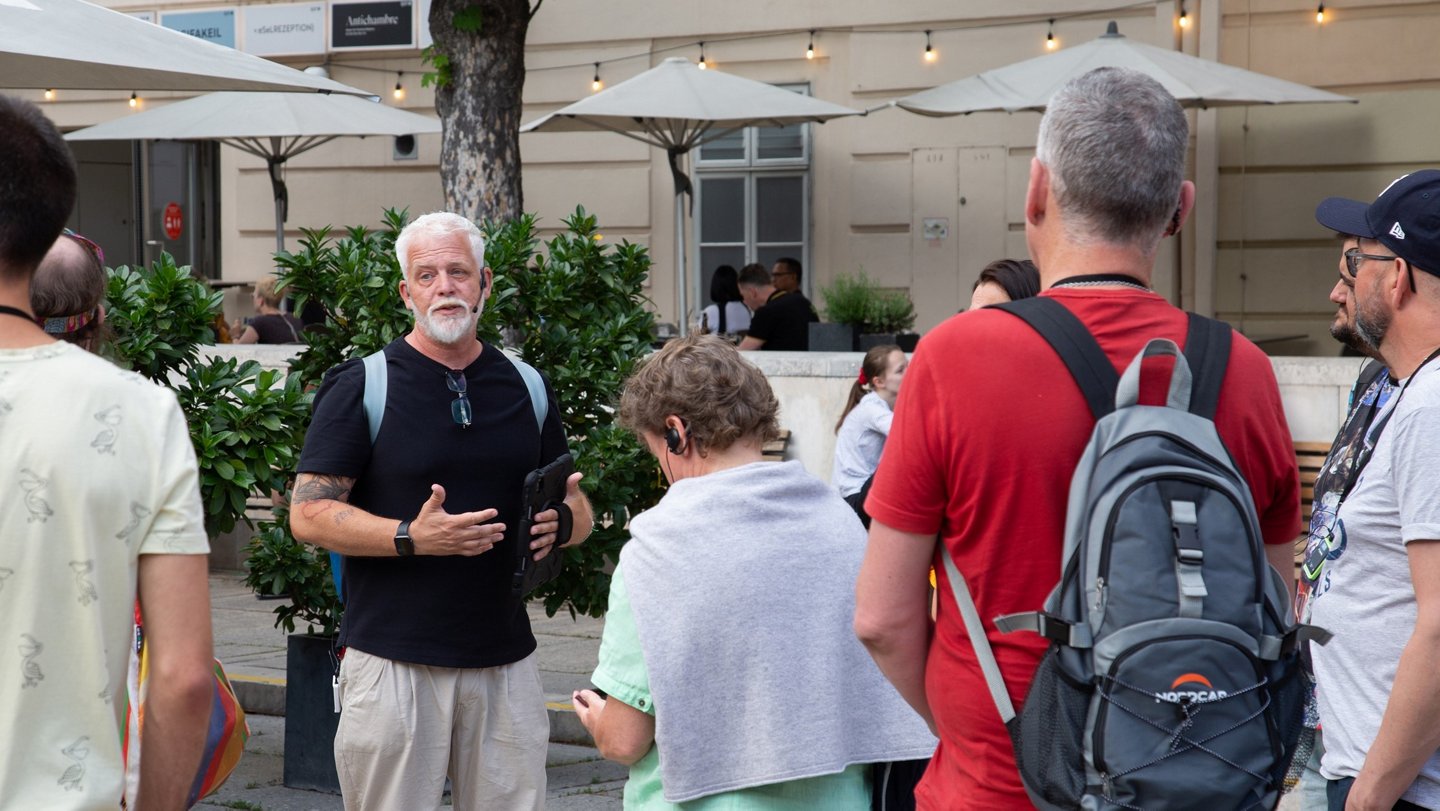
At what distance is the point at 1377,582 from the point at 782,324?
881cm

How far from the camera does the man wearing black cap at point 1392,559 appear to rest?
261cm

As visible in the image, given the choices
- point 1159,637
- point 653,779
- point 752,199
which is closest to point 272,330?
point 752,199

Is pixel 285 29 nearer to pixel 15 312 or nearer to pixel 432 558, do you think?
pixel 432 558

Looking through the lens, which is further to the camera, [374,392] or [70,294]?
[374,392]

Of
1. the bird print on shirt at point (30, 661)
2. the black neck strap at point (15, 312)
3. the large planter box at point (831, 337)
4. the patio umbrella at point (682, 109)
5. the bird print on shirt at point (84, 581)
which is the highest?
the patio umbrella at point (682, 109)

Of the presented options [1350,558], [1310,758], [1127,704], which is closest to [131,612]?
[1127,704]

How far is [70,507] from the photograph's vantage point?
202 centimetres

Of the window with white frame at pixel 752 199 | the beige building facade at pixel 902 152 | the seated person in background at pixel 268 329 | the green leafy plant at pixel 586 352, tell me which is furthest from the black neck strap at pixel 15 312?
the window with white frame at pixel 752 199

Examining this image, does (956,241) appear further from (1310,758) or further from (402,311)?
(1310,758)

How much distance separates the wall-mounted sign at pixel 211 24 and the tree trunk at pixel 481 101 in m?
5.49

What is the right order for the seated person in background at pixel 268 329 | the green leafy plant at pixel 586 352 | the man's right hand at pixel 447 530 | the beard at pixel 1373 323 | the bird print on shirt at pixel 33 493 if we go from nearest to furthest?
the bird print on shirt at pixel 33 493 < the beard at pixel 1373 323 < the man's right hand at pixel 447 530 < the green leafy plant at pixel 586 352 < the seated person in background at pixel 268 329

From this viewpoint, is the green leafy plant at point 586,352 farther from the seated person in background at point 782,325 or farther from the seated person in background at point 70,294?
the seated person in background at point 782,325

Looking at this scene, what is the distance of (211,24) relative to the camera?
53.2 ft

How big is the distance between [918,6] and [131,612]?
12647mm
